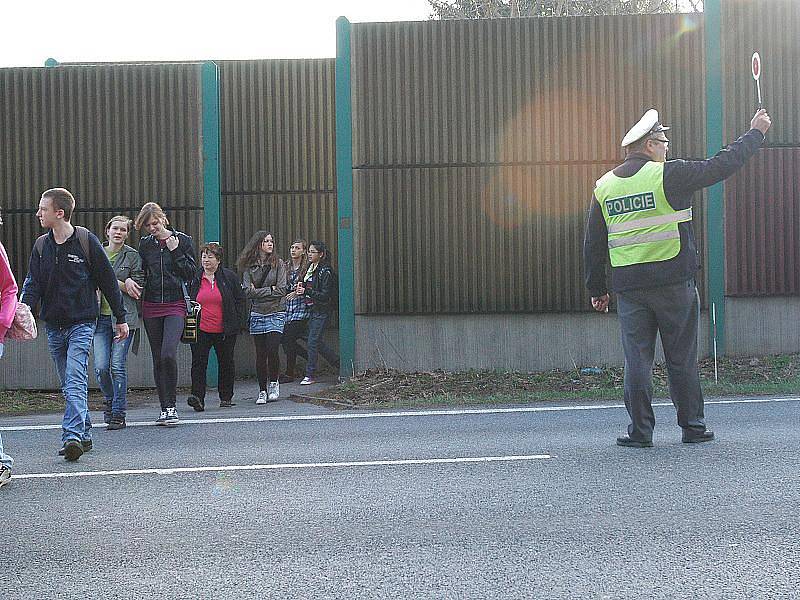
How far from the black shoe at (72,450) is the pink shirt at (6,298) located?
93 centimetres

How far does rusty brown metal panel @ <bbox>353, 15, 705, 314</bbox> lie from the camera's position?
13875 mm

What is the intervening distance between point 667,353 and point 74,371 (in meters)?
3.88

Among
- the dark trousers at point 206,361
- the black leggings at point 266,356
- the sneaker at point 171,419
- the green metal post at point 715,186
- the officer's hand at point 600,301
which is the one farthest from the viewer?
the green metal post at point 715,186

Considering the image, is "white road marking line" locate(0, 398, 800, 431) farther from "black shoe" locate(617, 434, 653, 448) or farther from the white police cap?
the white police cap

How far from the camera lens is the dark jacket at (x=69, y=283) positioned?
7.79 meters

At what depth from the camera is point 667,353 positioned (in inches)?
291

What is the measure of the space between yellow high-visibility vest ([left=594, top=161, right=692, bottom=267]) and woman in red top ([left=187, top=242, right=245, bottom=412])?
5.31 metres

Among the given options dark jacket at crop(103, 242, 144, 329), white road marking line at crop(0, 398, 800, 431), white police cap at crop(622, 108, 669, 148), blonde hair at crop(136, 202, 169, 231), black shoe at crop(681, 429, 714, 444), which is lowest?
white road marking line at crop(0, 398, 800, 431)

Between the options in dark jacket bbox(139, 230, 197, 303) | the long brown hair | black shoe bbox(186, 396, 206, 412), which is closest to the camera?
dark jacket bbox(139, 230, 197, 303)

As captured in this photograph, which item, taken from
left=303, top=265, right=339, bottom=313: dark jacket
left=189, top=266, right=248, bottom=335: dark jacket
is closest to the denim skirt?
left=189, top=266, right=248, bottom=335: dark jacket

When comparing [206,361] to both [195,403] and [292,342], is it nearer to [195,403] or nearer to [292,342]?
[195,403]

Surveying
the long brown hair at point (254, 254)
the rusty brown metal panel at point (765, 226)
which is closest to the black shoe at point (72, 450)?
the long brown hair at point (254, 254)

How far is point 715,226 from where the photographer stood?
45.6ft

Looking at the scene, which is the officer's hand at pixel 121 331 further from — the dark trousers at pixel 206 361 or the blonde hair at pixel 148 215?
the dark trousers at pixel 206 361
